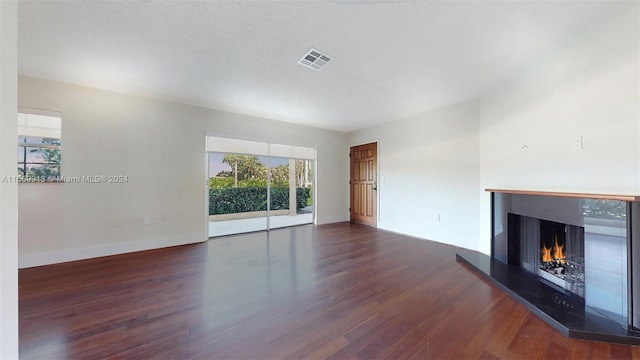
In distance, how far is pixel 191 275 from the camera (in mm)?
2588

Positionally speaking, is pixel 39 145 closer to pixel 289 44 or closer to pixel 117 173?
pixel 117 173

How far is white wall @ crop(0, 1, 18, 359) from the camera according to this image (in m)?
0.89

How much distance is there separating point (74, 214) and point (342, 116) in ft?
15.0

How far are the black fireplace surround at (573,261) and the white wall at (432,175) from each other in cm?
86

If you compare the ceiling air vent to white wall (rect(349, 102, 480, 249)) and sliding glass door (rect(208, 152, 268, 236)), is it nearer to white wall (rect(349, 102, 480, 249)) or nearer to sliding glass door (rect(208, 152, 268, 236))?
white wall (rect(349, 102, 480, 249))

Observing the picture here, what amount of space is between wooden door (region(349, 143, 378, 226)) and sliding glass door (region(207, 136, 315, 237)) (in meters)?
1.15

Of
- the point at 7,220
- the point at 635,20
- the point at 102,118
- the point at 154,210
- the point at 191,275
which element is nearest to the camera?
the point at 7,220

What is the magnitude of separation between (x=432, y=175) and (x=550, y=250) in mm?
2010

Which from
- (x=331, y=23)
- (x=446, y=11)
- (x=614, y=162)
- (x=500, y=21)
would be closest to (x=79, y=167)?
(x=331, y=23)

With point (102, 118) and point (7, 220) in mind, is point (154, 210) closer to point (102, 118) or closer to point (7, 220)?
point (102, 118)

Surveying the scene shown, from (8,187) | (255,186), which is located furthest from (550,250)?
(255,186)

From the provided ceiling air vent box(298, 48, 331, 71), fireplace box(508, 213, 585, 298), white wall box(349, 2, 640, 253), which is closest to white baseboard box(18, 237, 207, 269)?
ceiling air vent box(298, 48, 331, 71)

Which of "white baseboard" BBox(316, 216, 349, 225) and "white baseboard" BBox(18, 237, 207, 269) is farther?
"white baseboard" BBox(316, 216, 349, 225)

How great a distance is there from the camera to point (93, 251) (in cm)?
321
